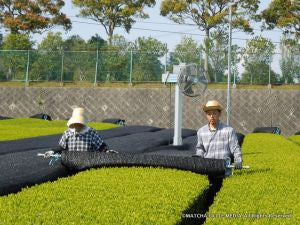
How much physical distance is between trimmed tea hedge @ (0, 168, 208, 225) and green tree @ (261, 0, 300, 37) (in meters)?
39.7

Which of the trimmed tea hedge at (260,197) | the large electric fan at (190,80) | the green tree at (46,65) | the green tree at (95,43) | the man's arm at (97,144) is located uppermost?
the green tree at (95,43)

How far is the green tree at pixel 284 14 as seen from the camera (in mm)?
46638

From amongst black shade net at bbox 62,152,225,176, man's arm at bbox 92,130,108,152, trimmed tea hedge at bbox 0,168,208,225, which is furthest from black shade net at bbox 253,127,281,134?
trimmed tea hedge at bbox 0,168,208,225

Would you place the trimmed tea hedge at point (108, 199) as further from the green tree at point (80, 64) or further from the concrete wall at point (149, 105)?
the green tree at point (80, 64)

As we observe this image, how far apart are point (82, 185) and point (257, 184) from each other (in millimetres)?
2711

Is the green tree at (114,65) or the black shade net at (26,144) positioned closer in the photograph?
the black shade net at (26,144)

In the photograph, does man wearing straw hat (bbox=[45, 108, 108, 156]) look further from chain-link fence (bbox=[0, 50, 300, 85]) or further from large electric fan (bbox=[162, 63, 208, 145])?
chain-link fence (bbox=[0, 50, 300, 85])

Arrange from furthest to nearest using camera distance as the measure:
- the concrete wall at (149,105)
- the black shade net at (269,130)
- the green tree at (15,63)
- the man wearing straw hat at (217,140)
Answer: the green tree at (15,63)
the concrete wall at (149,105)
the black shade net at (269,130)
the man wearing straw hat at (217,140)

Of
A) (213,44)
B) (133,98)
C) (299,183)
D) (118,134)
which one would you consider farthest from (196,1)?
(299,183)

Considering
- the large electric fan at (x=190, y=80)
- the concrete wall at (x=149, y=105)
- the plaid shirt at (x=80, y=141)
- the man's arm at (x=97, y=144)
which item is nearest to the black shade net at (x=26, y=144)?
the large electric fan at (x=190, y=80)

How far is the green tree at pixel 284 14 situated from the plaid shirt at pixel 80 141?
3859cm

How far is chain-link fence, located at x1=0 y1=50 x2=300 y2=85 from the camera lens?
40.6 metres

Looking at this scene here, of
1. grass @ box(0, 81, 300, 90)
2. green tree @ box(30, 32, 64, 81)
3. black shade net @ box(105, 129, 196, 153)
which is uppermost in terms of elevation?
green tree @ box(30, 32, 64, 81)

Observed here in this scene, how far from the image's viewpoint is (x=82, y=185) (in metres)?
8.12
